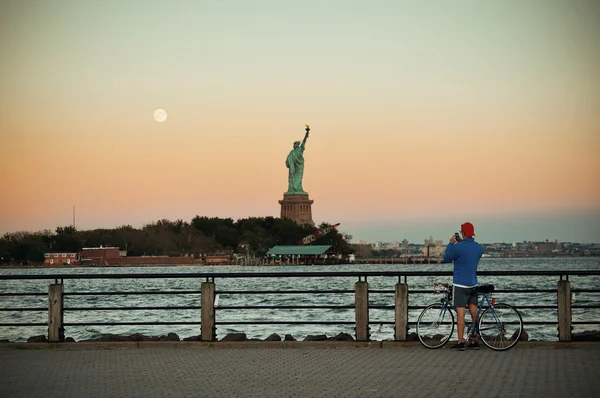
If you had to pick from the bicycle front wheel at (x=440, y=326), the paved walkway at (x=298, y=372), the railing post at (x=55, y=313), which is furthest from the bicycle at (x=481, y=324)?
the railing post at (x=55, y=313)

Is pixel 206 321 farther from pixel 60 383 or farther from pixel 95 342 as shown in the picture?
pixel 60 383

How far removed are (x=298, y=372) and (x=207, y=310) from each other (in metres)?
4.14

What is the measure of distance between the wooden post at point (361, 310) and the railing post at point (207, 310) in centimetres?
286

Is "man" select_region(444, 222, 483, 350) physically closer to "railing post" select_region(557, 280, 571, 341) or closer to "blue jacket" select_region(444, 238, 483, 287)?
"blue jacket" select_region(444, 238, 483, 287)

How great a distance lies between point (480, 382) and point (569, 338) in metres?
5.39

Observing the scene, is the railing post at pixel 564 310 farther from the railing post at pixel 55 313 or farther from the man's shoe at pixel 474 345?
the railing post at pixel 55 313

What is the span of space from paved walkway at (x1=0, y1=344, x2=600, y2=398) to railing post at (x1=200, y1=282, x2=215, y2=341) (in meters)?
0.37

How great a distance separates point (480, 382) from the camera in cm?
1418

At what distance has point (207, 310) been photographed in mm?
19203

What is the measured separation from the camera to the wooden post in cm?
1897

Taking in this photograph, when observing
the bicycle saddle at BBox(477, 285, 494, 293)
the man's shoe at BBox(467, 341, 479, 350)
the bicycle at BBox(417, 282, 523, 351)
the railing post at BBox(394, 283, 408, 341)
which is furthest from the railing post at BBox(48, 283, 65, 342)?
the bicycle saddle at BBox(477, 285, 494, 293)

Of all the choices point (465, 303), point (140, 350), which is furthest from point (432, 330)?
point (140, 350)

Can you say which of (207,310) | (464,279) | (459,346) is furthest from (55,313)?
(464,279)

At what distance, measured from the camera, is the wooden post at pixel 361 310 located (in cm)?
1897
